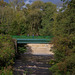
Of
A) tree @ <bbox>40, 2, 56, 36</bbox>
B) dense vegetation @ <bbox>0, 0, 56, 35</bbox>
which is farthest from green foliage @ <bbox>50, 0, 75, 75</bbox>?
dense vegetation @ <bbox>0, 0, 56, 35</bbox>

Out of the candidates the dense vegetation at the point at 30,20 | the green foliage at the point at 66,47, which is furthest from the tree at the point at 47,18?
the green foliage at the point at 66,47

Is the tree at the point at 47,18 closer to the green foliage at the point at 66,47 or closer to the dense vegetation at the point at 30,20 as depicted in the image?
the dense vegetation at the point at 30,20

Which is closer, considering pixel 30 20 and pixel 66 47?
pixel 66 47

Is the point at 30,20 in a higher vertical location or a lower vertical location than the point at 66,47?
higher

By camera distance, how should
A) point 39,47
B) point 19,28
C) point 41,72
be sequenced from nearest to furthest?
point 41,72
point 39,47
point 19,28

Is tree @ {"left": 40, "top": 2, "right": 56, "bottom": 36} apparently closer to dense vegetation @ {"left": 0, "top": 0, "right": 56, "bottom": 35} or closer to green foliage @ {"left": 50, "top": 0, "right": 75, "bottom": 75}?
dense vegetation @ {"left": 0, "top": 0, "right": 56, "bottom": 35}

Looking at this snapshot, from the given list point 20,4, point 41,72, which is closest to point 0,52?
point 41,72

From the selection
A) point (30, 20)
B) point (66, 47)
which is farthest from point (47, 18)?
point (66, 47)

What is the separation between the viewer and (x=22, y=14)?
33562 millimetres

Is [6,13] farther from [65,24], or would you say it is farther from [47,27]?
[65,24]

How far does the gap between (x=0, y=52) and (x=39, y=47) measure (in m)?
17.7

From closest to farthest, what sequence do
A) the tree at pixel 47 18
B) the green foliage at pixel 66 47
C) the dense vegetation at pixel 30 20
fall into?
1. the green foliage at pixel 66 47
2. the tree at pixel 47 18
3. the dense vegetation at pixel 30 20

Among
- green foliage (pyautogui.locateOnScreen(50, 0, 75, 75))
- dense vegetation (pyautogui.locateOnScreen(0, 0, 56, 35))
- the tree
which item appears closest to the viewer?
green foliage (pyautogui.locateOnScreen(50, 0, 75, 75))

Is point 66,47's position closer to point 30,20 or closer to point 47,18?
point 47,18
